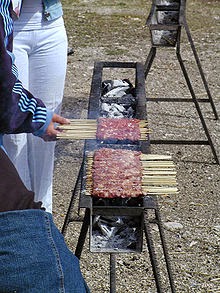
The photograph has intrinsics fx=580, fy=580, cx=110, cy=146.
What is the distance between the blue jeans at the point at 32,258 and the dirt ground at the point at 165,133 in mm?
1569

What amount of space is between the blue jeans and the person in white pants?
148 centimetres

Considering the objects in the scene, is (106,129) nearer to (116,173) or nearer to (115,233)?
(116,173)

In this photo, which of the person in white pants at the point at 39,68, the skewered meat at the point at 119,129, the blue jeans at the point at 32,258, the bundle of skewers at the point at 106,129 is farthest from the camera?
the person in white pants at the point at 39,68

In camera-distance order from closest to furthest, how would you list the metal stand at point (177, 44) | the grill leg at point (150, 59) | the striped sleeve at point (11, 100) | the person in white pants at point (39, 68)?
the striped sleeve at point (11, 100), the person in white pants at point (39, 68), the metal stand at point (177, 44), the grill leg at point (150, 59)

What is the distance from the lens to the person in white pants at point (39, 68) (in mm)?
3346

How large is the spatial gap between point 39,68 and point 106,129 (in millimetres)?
661

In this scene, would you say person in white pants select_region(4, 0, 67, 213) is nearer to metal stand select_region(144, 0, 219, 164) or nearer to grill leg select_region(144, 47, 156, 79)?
metal stand select_region(144, 0, 219, 164)

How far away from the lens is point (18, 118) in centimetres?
237

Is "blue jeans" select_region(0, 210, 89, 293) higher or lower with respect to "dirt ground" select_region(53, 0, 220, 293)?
higher

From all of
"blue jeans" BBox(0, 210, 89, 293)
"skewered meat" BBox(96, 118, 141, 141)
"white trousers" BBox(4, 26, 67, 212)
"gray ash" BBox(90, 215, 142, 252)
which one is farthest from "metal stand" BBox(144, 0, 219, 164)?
"blue jeans" BBox(0, 210, 89, 293)

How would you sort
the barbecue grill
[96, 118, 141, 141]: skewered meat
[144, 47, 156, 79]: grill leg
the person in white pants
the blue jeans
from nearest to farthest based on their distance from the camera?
the blue jeans, the barbecue grill, [96, 118, 141, 141]: skewered meat, the person in white pants, [144, 47, 156, 79]: grill leg

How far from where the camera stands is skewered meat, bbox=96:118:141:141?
3.03 m

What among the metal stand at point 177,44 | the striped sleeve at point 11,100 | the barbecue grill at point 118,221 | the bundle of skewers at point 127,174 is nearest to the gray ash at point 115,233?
the barbecue grill at point 118,221

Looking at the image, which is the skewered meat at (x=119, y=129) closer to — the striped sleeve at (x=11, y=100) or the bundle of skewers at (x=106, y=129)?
the bundle of skewers at (x=106, y=129)
